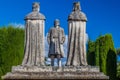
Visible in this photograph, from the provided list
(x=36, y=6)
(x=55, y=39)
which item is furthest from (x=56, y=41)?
(x=36, y=6)

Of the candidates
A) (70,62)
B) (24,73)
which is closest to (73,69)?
(70,62)

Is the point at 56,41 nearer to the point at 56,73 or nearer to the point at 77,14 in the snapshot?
the point at 77,14

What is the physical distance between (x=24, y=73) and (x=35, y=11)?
3.96m

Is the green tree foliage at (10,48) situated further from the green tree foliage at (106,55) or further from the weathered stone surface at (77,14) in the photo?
the weathered stone surface at (77,14)

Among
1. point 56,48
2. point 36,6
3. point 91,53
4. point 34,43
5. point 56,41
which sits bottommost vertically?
point 56,48

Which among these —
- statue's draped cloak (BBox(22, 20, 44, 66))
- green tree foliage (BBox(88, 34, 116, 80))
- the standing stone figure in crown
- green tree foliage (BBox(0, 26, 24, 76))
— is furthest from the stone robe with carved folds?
green tree foliage (BBox(88, 34, 116, 80))

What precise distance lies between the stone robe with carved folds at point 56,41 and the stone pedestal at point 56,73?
59.7 inches

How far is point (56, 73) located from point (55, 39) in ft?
8.52

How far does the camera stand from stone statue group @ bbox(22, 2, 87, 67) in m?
30.7

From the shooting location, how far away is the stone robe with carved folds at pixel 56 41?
31172 millimetres

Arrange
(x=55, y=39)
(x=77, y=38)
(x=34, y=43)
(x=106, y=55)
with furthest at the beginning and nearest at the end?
1. (x=106, y=55)
2. (x=55, y=39)
3. (x=77, y=38)
4. (x=34, y=43)

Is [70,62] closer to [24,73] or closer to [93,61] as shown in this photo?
[24,73]

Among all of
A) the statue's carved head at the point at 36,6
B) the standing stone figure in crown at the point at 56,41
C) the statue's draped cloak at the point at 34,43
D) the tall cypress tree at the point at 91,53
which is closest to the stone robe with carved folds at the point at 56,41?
the standing stone figure in crown at the point at 56,41

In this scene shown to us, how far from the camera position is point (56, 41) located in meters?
31.4
